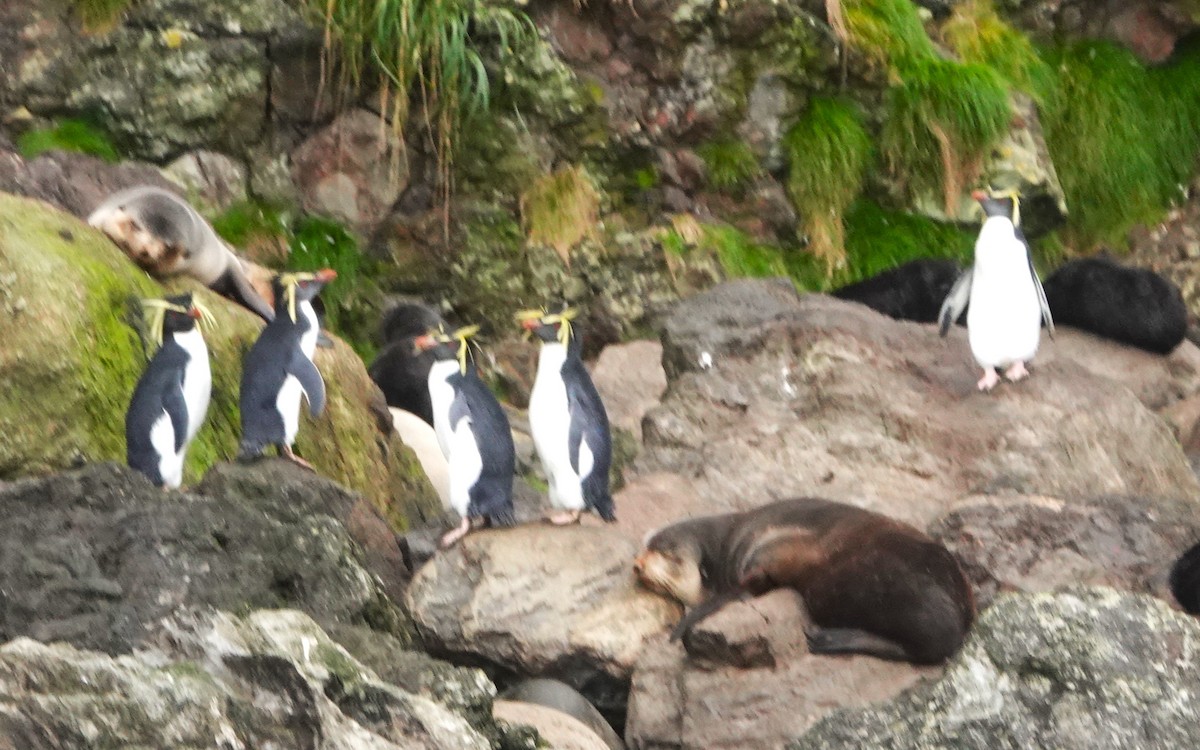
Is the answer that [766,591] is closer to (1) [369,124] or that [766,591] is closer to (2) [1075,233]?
(1) [369,124]

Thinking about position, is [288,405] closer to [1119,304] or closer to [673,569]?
[673,569]

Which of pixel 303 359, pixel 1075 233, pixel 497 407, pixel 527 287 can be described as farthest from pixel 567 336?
pixel 1075 233

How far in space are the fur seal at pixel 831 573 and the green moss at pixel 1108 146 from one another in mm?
7269

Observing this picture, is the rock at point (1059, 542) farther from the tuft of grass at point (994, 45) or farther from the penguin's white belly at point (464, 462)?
the tuft of grass at point (994, 45)

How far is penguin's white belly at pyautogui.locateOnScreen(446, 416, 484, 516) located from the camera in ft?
19.7

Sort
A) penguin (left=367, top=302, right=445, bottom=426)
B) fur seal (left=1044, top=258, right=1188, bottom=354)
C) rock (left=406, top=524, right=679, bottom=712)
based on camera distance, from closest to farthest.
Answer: rock (left=406, top=524, right=679, bottom=712)
penguin (left=367, top=302, right=445, bottom=426)
fur seal (left=1044, top=258, right=1188, bottom=354)

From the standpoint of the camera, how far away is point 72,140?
9.90 m

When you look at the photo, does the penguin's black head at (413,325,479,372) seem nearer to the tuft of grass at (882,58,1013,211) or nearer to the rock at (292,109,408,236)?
the rock at (292,109,408,236)

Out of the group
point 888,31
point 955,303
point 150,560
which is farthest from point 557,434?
point 888,31

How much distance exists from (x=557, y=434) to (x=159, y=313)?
1.56m

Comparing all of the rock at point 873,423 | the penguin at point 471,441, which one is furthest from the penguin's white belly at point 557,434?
the rock at point 873,423

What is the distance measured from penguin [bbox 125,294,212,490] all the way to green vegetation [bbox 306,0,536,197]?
397cm

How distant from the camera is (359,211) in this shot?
34.1 ft

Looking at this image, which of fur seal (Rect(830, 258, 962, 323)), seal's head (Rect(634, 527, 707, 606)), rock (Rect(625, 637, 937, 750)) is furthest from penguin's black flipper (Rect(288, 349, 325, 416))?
fur seal (Rect(830, 258, 962, 323))
